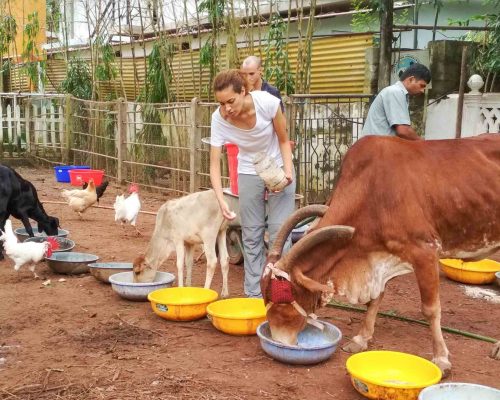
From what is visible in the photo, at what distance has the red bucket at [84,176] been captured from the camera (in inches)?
520

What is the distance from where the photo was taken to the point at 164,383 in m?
4.35

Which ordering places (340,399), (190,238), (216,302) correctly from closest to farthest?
(340,399)
(216,302)
(190,238)

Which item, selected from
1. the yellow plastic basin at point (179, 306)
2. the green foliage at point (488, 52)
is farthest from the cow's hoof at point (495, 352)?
the green foliage at point (488, 52)

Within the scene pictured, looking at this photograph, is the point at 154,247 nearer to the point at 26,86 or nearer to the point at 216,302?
the point at 216,302

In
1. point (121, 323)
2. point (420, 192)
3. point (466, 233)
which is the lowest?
point (121, 323)

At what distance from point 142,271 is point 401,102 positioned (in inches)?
112

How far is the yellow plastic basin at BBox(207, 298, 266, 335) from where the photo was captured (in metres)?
5.12

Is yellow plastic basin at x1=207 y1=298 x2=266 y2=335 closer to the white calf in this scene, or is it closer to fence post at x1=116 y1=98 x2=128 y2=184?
the white calf

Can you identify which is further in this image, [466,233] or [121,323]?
[121,323]

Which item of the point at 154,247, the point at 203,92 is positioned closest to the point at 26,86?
the point at 203,92

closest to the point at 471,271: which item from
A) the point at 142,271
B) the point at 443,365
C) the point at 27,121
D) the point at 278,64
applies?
the point at 443,365

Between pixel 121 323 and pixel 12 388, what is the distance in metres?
1.37

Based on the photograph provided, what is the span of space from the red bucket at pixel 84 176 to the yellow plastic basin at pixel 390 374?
9.65 meters

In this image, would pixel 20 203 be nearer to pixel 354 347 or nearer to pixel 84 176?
pixel 354 347
